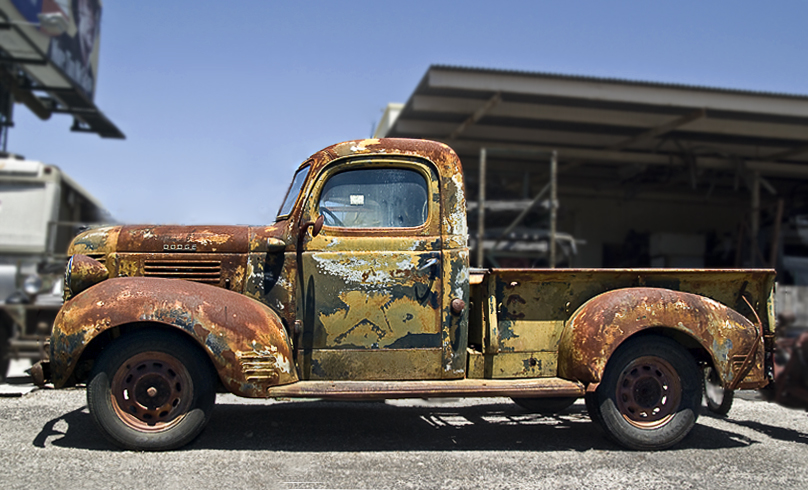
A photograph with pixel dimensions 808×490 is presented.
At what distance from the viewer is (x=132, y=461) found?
407 centimetres

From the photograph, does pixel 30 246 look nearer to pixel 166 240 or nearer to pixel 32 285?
pixel 32 285

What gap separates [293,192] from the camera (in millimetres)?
5129

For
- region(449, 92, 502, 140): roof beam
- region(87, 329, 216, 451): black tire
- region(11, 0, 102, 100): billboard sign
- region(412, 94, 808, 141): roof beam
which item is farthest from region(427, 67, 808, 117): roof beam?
region(11, 0, 102, 100): billboard sign

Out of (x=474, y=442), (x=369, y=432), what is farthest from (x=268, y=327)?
(x=474, y=442)

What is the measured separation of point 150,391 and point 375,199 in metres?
1.96

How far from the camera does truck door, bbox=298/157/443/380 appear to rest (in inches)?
183

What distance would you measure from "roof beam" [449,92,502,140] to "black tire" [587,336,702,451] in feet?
22.7

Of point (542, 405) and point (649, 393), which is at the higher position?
point (649, 393)

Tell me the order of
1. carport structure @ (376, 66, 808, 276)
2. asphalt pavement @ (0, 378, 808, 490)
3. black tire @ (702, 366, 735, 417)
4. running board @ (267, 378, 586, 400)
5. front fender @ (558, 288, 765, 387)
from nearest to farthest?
asphalt pavement @ (0, 378, 808, 490) → running board @ (267, 378, 586, 400) → front fender @ (558, 288, 765, 387) → black tire @ (702, 366, 735, 417) → carport structure @ (376, 66, 808, 276)

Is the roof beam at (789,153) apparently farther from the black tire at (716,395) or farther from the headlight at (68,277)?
the headlight at (68,277)

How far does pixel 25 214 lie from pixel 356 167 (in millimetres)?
7464

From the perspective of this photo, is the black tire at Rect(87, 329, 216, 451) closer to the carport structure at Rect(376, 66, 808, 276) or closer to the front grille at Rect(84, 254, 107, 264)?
the front grille at Rect(84, 254, 107, 264)

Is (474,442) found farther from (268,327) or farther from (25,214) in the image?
(25,214)

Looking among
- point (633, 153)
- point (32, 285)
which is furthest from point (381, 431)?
point (633, 153)
